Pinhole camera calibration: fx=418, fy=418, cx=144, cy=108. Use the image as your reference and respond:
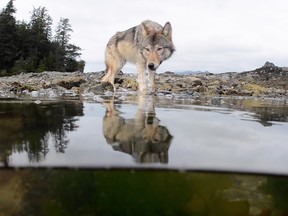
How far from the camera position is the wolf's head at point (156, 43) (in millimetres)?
10008

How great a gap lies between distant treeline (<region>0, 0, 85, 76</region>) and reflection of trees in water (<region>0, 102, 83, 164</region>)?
4126 cm

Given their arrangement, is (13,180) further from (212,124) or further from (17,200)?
(212,124)

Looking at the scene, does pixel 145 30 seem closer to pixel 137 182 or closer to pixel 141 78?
pixel 141 78

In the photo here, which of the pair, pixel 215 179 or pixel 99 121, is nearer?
pixel 215 179

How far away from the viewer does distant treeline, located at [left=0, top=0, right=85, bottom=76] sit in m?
48.1

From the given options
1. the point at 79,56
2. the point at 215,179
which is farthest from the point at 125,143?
the point at 79,56

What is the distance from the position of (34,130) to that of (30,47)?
52.4 metres

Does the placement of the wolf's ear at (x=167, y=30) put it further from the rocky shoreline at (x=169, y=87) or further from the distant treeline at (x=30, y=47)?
the distant treeline at (x=30, y=47)

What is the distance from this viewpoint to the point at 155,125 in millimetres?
3533

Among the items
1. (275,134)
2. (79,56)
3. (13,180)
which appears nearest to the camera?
(13,180)

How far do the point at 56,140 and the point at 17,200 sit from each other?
69 centimetres

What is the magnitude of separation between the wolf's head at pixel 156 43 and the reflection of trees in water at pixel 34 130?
232 inches

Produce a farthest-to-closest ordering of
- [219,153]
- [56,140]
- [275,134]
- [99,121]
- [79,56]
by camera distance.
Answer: [79,56]
[99,121]
[275,134]
[56,140]
[219,153]

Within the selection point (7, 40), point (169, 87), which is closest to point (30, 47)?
point (7, 40)
